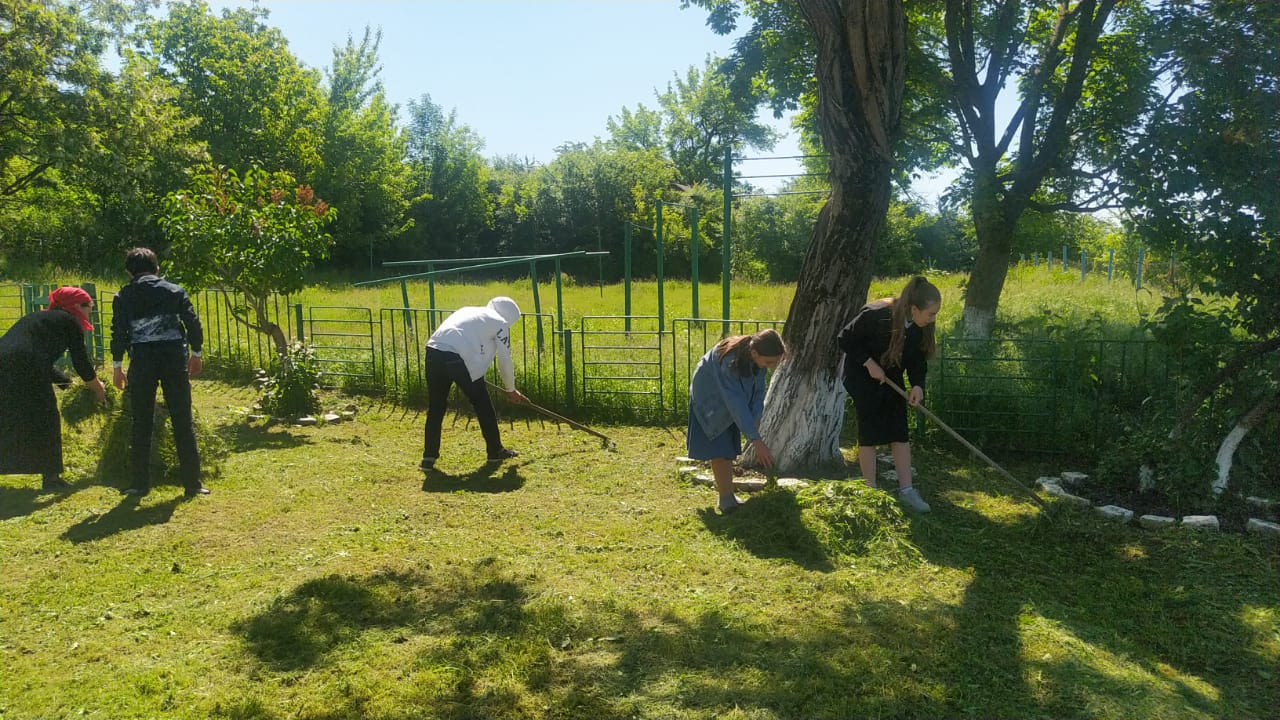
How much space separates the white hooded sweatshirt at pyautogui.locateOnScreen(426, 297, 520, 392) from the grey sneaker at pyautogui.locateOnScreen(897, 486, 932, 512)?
320cm

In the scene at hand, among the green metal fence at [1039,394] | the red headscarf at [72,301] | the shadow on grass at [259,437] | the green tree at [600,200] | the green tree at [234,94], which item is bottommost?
the shadow on grass at [259,437]

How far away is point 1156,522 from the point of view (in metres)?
5.51

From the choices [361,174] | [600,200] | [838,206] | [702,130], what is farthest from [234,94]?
A: [838,206]

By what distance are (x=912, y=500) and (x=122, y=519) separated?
5.29 m

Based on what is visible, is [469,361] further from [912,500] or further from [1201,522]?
[1201,522]

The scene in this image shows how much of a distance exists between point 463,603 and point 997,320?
35.6 ft

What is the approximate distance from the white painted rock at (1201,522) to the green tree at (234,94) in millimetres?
32219

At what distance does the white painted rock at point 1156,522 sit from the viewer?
548 centimetres

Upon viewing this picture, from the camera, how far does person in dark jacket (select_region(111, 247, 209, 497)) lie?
5.88m

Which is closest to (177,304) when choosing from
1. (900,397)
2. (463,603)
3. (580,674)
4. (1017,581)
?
(463,603)

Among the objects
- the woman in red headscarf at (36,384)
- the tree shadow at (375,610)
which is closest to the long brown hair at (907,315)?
the tree shadow at (375,610)

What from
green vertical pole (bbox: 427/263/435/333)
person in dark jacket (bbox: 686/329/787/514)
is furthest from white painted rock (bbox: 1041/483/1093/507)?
green vertical pole (bbox: 427/263/435/333)

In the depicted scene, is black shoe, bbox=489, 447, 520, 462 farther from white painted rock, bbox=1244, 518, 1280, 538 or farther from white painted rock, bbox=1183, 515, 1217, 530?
white painted rock, bbox=1244, 518, 1280, 538

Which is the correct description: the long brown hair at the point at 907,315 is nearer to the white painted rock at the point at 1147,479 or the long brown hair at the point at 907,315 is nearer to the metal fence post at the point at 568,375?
the white painted rock at the point at 1147,479
